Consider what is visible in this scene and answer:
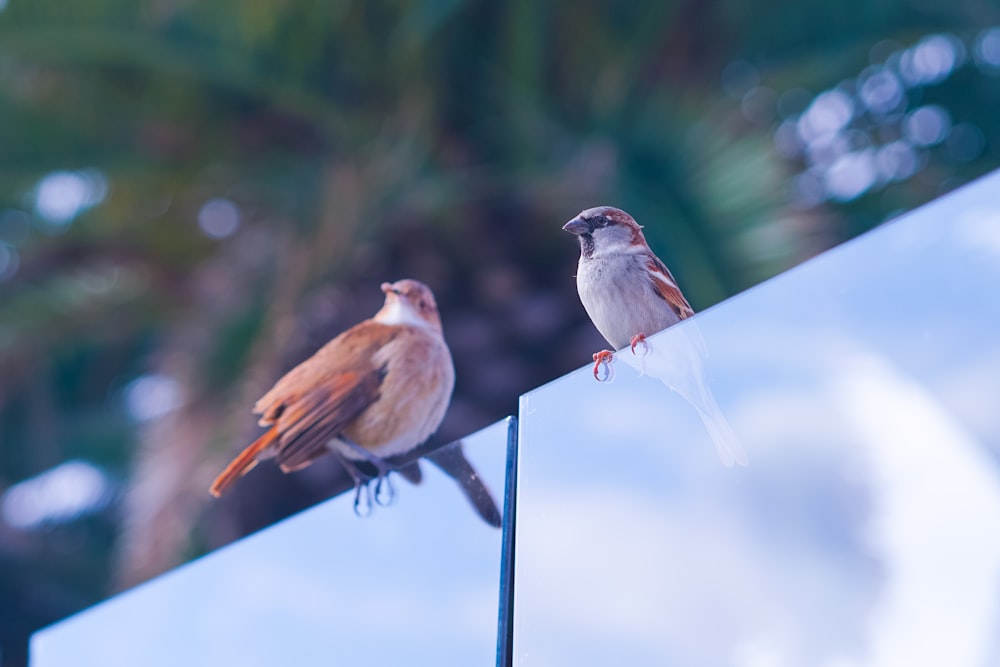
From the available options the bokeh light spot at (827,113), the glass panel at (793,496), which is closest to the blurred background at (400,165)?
the bokeh light spot at (827,113)

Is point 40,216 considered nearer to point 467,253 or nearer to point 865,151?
point 467,253

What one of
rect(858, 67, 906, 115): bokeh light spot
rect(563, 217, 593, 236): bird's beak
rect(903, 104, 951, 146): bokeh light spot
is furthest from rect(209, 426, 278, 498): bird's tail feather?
rect(903, 104, 951, 146): bokeh light spot

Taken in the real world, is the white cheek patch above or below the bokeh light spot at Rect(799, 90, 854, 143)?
below

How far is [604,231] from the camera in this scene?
2156mm

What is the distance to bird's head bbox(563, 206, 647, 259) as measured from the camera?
213 cm

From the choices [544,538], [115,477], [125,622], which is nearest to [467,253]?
[125,622]

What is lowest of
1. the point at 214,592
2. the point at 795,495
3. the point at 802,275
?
the point at 795,495

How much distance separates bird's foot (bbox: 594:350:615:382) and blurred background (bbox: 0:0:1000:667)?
2055 mm

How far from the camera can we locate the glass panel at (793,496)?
134cm

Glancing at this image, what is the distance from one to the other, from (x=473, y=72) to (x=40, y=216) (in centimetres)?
201

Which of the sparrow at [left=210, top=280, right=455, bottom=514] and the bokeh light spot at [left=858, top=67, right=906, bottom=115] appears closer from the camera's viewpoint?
the sparrow at [left=210, top=280, right=455, bottom=514]

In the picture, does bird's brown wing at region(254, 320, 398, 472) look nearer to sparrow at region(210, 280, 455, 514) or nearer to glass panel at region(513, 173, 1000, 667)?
sparrow at region(210, 280, 455, 514)

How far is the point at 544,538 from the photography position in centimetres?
177

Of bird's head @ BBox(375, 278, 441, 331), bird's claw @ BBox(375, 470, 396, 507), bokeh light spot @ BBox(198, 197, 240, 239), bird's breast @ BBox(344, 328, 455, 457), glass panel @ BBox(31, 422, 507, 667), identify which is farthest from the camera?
bokeh light spot @ BBox(198, 197, 240, 239)
